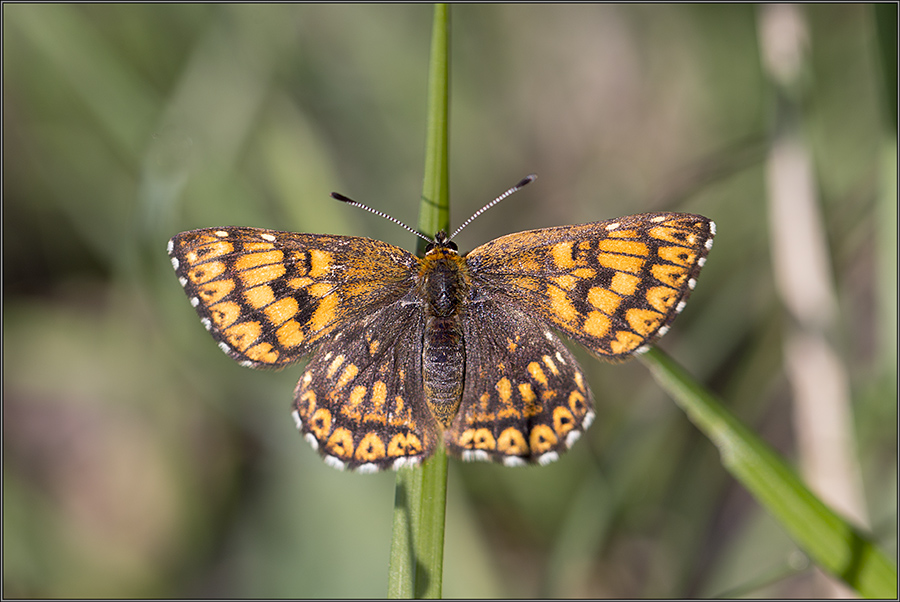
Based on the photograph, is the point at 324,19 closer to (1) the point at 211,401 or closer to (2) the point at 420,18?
(2) the point at 420,18

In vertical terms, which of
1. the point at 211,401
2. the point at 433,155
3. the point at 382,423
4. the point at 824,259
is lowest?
the point at 382,423

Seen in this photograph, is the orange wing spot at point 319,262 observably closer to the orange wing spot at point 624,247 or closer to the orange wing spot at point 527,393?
the orange wing spot at point 527,393

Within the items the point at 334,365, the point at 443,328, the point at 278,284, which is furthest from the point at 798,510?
the point at 278,284

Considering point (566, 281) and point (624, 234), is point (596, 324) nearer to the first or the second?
point (566, 281)

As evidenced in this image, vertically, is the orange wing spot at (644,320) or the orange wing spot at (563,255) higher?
the orange wing spot at (563,255)


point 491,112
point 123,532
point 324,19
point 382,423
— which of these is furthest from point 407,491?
point 324,19

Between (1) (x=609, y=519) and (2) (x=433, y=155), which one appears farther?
(1) (x=609, y=519)

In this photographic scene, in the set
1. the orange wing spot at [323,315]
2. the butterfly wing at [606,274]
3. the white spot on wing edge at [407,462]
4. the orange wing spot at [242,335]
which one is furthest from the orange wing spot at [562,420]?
the orange wing spot at [242,335]
